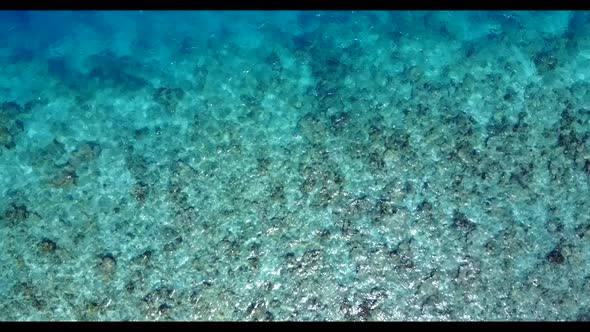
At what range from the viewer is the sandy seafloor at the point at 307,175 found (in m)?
4.06

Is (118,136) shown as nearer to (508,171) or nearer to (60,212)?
(60,212)

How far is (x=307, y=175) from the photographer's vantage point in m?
4.42

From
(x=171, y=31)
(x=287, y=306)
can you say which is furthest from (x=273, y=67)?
(x=287, y=306)

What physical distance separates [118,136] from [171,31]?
169 centimetres

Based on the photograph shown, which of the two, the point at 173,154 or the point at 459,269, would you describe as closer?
the point at 459,269

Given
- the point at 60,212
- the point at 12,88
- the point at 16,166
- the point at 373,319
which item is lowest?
the point at 373,319

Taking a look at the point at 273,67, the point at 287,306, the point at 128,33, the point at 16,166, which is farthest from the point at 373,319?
the point at 128,33

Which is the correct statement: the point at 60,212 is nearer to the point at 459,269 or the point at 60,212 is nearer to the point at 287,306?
the point at 287,306

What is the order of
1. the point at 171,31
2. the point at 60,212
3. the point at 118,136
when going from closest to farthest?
the point at 60,212, the point at 118,136, the point at 171,31

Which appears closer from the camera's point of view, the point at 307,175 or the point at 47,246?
the point at 47,246

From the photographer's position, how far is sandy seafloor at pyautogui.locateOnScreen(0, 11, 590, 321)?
406 centimetres

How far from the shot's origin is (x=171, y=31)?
17.9 feet
